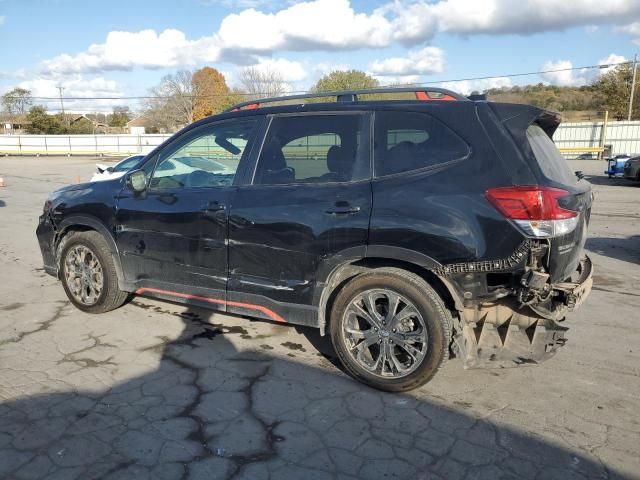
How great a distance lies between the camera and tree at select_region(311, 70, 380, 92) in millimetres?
48256

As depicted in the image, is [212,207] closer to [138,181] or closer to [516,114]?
[138,181]

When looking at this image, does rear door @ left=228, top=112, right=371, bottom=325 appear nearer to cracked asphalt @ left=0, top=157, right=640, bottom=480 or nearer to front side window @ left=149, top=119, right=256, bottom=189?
front side window @ left=149, top=119, right=256, bottom=189

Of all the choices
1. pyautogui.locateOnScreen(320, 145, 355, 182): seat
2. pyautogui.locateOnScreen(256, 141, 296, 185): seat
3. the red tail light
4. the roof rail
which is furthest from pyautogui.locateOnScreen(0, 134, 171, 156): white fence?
the red tail light

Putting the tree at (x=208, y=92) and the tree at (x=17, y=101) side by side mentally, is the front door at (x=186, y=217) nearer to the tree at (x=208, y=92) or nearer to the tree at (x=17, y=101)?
the tree at (x=208, y=92)

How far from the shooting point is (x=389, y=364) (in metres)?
3.60

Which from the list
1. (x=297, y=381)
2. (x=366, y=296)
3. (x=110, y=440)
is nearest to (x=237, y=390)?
(x=297, y=381)

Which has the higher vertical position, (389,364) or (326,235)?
(326,235)

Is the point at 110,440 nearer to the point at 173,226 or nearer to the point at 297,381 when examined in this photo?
the point at 297,381

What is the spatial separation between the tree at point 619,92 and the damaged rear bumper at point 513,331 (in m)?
53.4

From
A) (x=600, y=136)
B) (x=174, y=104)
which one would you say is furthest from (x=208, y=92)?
(x=600, y=136)

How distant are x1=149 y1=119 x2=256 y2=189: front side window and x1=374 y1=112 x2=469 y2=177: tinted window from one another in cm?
115

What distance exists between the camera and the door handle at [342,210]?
355cm

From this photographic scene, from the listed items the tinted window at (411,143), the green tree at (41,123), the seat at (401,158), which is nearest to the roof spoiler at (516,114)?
the tinted window at (411,143)

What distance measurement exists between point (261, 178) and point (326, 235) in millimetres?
768
